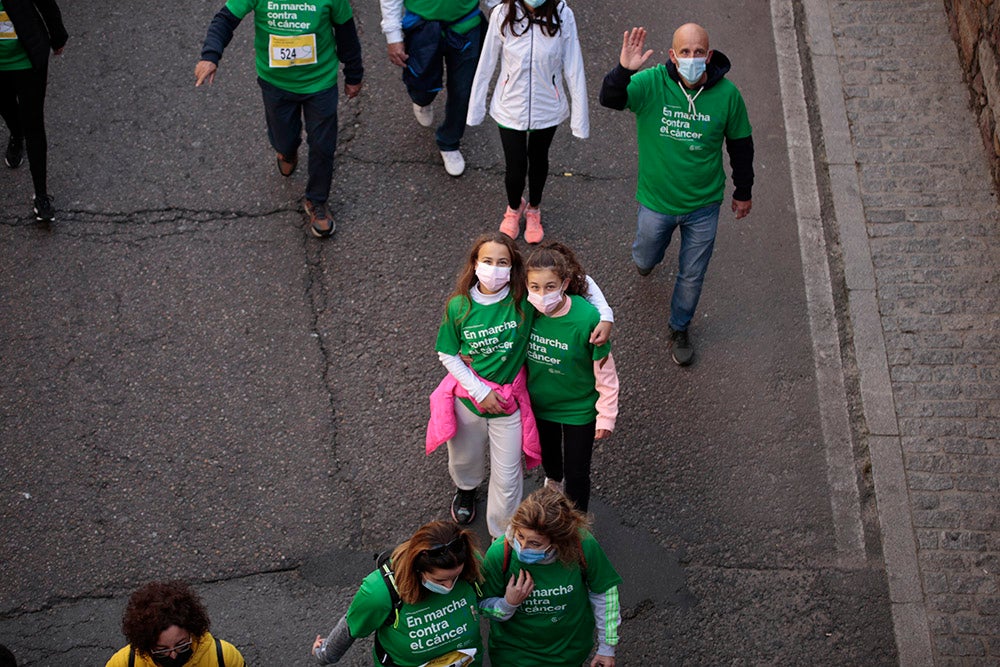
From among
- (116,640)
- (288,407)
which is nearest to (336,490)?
(288,407)

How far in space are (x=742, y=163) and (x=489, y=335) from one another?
6.92 feet

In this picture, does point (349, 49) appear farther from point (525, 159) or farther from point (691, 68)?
point (691, 68)

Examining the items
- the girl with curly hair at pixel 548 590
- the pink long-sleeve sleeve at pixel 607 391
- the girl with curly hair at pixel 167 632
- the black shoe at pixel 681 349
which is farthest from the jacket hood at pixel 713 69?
the girl with curly hair at pixel 167 632

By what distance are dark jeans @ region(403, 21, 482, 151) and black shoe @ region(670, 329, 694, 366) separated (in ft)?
7.12

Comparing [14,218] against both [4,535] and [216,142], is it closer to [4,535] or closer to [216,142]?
[216,142]

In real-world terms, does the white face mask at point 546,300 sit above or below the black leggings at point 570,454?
above

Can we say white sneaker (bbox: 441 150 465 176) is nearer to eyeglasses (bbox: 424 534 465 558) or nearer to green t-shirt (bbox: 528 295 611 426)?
green t-shirt (bbox: 528 295 611 426)

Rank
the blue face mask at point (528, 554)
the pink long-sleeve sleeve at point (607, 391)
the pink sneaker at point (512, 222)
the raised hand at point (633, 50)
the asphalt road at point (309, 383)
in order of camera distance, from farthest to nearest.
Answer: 1. the pink sneaker at point (512, 222)
2. the raised hand at point (633, 50)
3. the asphalt road at point (309, 383)
4. the pink long-sleeve sleeve at point (607, 391)
5. the blue face mask at point (528, 554)

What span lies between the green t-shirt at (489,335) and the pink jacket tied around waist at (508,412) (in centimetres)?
6

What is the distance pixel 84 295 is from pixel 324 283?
1.50m

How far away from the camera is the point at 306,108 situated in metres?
7.15

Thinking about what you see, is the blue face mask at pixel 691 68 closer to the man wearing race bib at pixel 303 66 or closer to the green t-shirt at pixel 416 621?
the man wearing race bib at pixel 303 66

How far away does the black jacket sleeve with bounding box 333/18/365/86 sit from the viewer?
6965 mm

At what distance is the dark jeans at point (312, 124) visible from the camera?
706 cm
